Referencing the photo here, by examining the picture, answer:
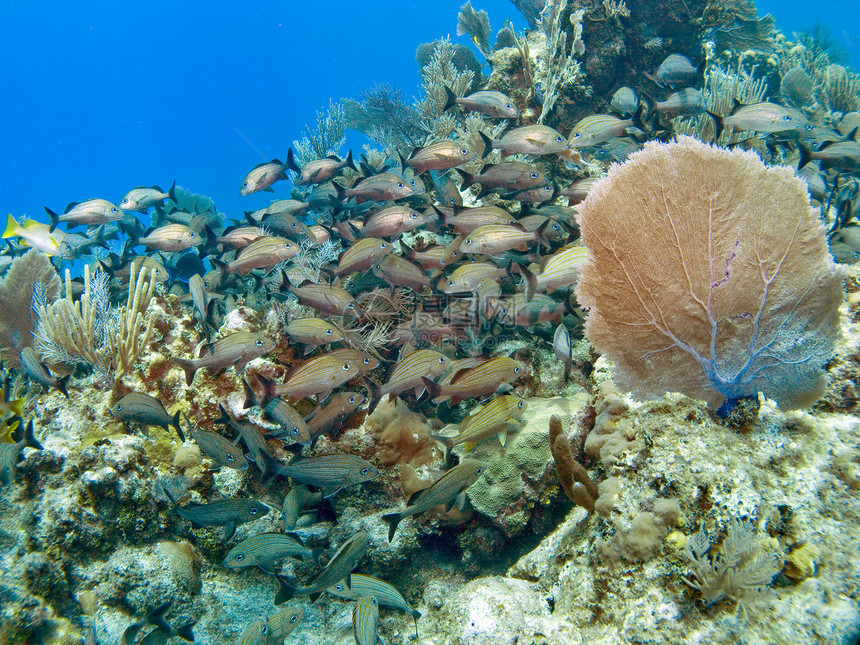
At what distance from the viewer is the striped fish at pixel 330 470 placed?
3039mm

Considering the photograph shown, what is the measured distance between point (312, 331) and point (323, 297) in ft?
1.31

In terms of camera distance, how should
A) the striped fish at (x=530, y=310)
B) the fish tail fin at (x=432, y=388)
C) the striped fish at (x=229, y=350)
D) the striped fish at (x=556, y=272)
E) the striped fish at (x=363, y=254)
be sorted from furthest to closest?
the striped fish at (x=363, y=254), the striped fish at (x=530, y=310), the striped fish at (x=556, y=272), the striped fish at (x=229, y=350), the fish tail fin at (x=432, y=388)

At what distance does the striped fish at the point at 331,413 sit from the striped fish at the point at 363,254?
148 centimetres

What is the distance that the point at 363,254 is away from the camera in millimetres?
4266

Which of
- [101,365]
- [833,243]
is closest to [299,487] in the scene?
[101,365]

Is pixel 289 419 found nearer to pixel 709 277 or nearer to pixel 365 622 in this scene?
pixel 365 622

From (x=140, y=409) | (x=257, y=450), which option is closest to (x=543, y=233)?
(x=257, y=450)

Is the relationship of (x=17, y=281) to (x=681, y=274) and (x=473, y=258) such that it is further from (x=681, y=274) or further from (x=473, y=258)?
(x=681, y=274)

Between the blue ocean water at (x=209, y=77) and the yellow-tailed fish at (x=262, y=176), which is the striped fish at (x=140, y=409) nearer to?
the yellow-tailed fish at (x=262, y=176)

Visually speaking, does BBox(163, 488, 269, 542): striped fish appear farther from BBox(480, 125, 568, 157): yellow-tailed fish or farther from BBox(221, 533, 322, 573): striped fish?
BBox(480, 125, 568, 157): yellow-tailed fish

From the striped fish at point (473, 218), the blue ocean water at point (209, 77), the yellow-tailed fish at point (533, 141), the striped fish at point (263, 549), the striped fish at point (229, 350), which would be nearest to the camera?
the striped fish at point (263, 549)

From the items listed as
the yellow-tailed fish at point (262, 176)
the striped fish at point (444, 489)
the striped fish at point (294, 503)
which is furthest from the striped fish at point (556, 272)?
the yellow-tailed fish at point (262, 176)

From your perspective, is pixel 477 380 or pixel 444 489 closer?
pixel 444 489

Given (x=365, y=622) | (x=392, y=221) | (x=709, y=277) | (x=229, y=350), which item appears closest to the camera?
(x=709, y=277)
